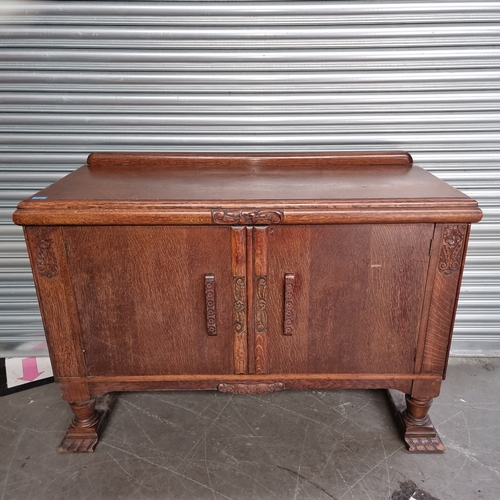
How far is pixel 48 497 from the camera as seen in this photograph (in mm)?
1541

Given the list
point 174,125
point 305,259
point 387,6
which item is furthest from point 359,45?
point 305,259

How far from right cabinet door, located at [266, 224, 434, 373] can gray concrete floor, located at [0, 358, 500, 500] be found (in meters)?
0.34

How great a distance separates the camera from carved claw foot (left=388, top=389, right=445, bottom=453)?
1.71m

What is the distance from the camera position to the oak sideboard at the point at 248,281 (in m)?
1.42

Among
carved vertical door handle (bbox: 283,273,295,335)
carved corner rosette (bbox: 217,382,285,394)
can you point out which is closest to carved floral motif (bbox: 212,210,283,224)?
carved vertical door handle (bbox: 283,273,295,335)

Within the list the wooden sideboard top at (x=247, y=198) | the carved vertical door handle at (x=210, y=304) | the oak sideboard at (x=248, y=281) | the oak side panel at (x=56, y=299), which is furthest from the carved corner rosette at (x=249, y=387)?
the wooden sideboard top at (x=247, y=198)

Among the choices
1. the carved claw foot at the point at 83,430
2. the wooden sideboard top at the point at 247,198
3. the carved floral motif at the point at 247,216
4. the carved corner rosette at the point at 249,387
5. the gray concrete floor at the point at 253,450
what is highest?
the wooden sideboard top at the point at 247,198

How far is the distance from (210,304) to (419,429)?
3.15 feet

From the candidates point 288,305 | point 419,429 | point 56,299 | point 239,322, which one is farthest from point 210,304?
point 419,429

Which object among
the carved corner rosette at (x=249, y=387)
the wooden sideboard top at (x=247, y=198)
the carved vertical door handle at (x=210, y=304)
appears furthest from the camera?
the carved corner rosette at (x=249, y=387)

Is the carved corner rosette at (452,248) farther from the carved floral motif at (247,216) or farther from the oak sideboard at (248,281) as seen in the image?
the carved floral motif at (247,216)

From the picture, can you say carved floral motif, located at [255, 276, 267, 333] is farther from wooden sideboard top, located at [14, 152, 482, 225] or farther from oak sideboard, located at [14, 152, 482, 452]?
wooden sideboard top, located at [14, 152, 482, 225]

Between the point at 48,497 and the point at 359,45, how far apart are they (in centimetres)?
208

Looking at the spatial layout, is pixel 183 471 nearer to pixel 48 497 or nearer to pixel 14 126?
pixel 48 497
